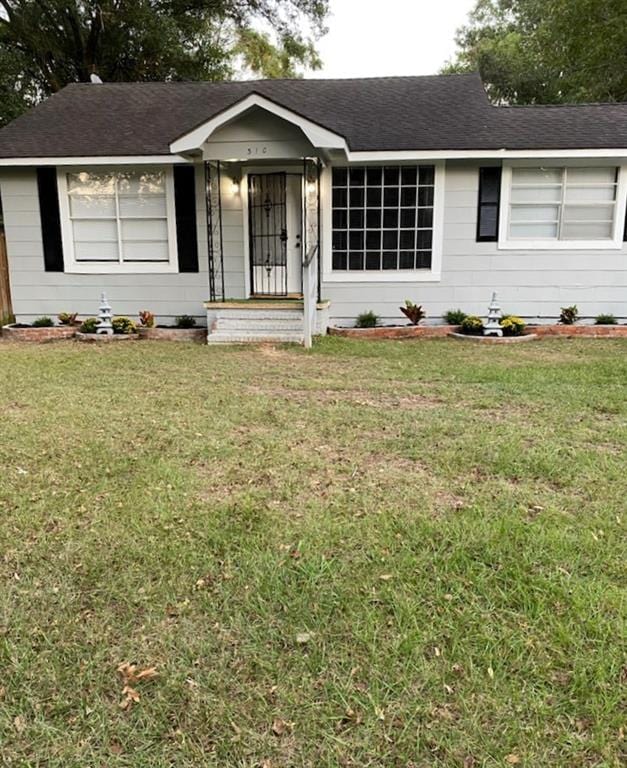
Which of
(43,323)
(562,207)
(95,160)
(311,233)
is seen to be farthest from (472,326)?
(43,323)

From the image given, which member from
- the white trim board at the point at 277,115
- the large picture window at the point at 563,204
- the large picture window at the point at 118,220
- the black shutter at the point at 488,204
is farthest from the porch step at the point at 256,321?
the large picture window at the point at 563,204

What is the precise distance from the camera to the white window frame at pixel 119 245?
952cm

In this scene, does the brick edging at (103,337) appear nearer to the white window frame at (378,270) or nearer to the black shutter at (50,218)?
the black shutter at (50,218)

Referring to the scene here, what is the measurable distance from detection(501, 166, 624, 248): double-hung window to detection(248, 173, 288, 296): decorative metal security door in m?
3.68

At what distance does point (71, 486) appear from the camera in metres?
3.38

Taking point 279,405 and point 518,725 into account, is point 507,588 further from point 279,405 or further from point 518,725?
point 279,405

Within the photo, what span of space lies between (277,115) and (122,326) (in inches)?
155

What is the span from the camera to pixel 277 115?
808cm

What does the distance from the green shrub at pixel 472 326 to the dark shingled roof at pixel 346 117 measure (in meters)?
2.61

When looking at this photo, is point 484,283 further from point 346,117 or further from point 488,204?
point 346,117

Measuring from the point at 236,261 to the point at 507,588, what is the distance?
8137mm

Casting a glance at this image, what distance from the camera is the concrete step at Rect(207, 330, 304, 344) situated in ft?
27.8

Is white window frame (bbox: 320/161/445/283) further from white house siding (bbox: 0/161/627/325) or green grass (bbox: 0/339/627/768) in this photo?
green grass (bbox: 0/339/627/768)

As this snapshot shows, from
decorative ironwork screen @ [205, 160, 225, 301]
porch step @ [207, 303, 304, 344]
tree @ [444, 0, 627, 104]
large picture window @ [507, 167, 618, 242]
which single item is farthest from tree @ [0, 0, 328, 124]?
large picture window @ [507, 167, 618, 242]
